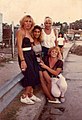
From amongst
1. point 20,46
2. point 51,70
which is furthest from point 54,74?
point 20,46

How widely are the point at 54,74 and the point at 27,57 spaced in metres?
0.98

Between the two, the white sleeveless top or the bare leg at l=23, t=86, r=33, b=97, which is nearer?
the bare leg at l=23, t=86, r=33, b=97

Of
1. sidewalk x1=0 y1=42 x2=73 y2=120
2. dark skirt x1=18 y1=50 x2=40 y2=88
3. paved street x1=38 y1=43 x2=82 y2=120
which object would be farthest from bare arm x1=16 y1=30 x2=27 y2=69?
paved street x1=38 y1=43 x2=82 y2=120

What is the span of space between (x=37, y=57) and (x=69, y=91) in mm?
2098

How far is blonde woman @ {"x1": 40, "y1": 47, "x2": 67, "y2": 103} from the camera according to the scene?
25.6 ft

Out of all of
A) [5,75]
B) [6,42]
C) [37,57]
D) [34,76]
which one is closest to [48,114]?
[34,76]

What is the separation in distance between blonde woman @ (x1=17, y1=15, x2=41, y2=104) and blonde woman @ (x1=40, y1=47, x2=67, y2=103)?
47cm

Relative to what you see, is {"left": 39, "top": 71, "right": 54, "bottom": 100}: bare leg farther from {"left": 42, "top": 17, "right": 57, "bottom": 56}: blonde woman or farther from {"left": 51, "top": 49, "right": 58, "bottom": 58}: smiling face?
{"left": 42, "top": 17, "right": 57, "bottom": 56}: blonde woman

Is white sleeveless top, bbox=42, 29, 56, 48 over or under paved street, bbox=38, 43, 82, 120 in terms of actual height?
over

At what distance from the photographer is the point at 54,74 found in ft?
25.7

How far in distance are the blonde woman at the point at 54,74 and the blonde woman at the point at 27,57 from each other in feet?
1.53

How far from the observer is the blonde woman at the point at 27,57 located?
6.82 m

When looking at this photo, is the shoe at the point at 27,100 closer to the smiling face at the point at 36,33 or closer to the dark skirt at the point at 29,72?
the dark skirt at the point at 29,72

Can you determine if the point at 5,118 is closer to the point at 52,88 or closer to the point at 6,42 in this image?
the point at 52,88
